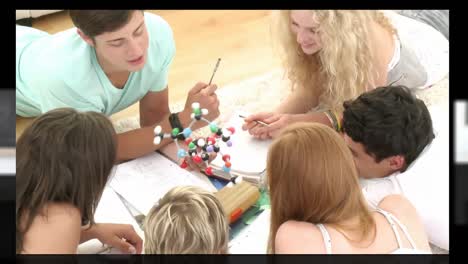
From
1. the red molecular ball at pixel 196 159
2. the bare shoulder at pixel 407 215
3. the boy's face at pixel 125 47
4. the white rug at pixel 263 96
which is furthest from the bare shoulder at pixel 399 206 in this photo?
the boy's face at pixel 125 47

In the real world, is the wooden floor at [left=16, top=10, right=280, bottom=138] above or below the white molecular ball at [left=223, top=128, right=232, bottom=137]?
above

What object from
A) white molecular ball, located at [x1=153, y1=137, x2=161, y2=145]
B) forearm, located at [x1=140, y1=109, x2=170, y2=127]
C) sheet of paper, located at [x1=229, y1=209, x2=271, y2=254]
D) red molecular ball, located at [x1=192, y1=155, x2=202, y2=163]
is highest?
forearm, located at [x1=140, y1=109, x2=170, y2=127]

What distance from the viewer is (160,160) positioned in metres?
1.97

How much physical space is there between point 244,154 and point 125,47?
0.49 m

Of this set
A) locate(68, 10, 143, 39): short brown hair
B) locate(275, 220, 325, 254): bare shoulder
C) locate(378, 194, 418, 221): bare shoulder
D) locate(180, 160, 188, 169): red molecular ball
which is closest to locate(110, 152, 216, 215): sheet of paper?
locate(180, 160, 188, 169): red molecular ball

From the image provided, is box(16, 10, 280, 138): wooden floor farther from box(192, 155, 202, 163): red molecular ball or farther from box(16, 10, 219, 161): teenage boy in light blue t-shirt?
box(192, 155, 202, 163): red molecular ball

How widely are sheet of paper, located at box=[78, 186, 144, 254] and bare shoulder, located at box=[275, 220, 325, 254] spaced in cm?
43

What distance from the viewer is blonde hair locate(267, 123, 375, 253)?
184 centimetres

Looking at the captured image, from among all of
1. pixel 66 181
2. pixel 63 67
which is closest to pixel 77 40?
pixel 63 67

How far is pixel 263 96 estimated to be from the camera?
1.99 metres

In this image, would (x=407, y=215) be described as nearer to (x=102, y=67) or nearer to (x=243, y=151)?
(x=243, y=151)

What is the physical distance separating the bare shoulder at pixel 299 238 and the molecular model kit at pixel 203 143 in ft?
0.72

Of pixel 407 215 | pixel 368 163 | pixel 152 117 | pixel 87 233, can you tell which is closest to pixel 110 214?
pixel 87 233

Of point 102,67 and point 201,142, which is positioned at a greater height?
point 102,67
